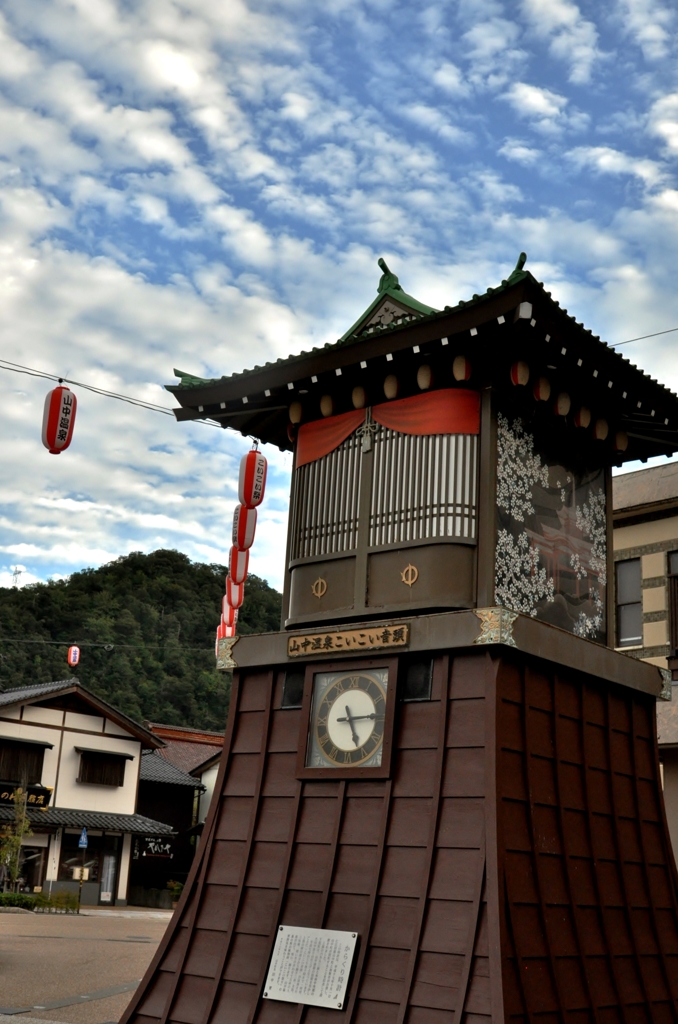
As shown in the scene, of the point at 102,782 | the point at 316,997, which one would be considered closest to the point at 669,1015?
the point at 316,997

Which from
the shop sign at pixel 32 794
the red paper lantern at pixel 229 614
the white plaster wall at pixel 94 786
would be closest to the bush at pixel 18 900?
the shop sign at pixel 32 794

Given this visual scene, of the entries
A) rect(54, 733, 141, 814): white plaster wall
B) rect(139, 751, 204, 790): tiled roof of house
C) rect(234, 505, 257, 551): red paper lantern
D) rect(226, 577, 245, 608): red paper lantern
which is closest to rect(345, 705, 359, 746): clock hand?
rect(234, 505, 257, 551): red paper lantern

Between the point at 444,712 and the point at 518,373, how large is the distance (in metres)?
3.79

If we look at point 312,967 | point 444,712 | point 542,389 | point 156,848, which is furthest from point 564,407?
point 156,848

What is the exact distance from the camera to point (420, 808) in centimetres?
975

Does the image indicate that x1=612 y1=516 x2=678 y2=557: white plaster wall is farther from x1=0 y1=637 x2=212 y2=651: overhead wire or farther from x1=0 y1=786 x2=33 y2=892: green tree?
x1=0 y1=637 x2=212 y2=651: overhead wire

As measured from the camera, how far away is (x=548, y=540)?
1165cm

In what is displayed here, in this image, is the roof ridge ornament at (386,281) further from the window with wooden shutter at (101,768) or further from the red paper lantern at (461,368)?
the window with wooden shutter at (101,768)

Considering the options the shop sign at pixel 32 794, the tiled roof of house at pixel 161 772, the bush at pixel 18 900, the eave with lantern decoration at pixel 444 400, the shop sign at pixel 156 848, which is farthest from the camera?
the tiled roof of house at pixel 161 772

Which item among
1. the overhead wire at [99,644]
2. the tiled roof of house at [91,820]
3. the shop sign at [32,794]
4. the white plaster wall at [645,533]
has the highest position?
the overhead wire at [99,644]

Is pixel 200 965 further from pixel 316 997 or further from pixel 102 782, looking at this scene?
pixel 102 782

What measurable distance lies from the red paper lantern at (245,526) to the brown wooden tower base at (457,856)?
2976 millimetres

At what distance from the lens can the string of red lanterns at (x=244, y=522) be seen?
522 inches

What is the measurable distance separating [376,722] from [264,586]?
63977 millimetres
